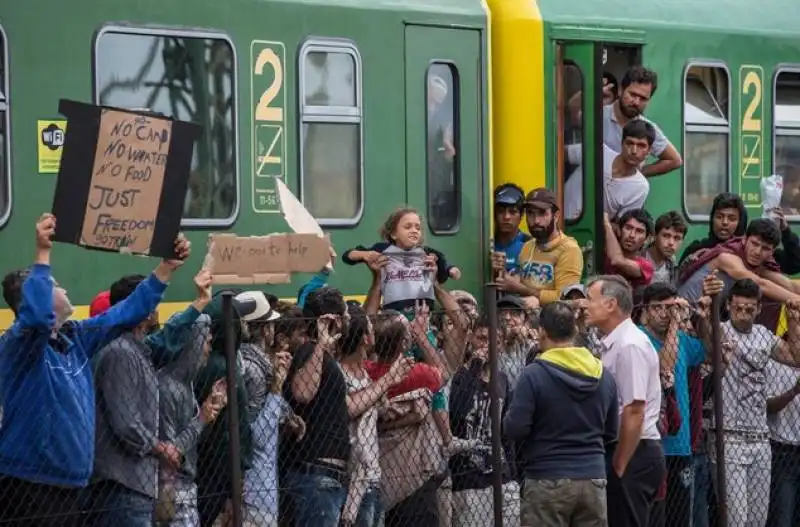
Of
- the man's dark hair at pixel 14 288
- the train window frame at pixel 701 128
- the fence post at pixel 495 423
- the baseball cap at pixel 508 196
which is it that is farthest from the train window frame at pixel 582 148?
the man's dark hair at pixel 14 288

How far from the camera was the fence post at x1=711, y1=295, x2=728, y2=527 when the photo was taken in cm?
1112

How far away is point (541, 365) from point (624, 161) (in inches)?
156

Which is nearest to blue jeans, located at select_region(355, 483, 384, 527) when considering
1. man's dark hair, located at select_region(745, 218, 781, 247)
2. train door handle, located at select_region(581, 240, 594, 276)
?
train door handle, located at select_region(581, 240, 594, 276)

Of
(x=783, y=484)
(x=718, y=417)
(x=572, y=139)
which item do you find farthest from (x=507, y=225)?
(x=783, y=484)

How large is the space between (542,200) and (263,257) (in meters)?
3.11

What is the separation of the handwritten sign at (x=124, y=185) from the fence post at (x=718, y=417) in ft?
12.4

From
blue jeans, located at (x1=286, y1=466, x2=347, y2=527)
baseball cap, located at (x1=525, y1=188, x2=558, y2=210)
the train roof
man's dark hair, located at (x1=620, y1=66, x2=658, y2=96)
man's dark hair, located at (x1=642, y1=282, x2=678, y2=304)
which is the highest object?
the train roof

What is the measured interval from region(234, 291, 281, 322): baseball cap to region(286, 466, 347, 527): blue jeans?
2.70ft

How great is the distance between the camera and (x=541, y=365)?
9523 mm

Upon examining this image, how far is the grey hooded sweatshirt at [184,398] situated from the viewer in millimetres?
9055

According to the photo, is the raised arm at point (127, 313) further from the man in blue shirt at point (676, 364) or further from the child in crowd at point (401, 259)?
the man in blue shirt at point (676, 364)

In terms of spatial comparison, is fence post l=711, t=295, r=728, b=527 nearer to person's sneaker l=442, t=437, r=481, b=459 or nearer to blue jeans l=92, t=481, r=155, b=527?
person's sneaker l=442, t=437, r=481, b=459

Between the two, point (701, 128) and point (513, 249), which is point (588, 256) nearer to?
point (513, 249)

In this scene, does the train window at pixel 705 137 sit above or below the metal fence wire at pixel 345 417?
above
